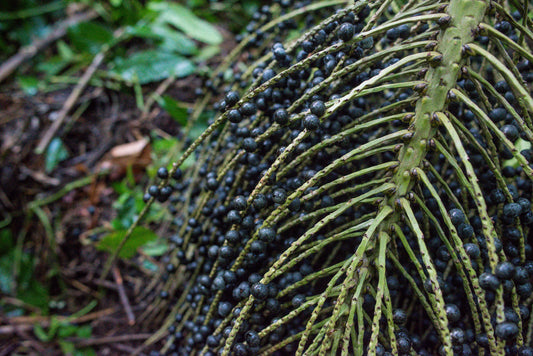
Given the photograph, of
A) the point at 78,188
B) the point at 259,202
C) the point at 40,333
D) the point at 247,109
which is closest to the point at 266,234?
the point at 259,202

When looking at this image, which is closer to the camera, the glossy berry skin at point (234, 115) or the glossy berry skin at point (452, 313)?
the glossy berry skin at point (452, 313)

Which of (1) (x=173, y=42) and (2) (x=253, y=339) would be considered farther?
(1) (x=173, y=42)

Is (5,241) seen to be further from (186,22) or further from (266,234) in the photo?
(266,234)

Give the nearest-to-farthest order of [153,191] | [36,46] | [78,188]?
[153,191] → [78,188] → [36,46]

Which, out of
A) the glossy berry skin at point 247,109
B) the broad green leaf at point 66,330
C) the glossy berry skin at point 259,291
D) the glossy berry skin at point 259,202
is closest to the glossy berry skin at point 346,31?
the glossy berry skin at point 247,109

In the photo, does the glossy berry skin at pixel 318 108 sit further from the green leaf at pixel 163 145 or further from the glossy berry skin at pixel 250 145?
the green leaf at pixel 163 145

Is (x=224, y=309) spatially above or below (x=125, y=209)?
below

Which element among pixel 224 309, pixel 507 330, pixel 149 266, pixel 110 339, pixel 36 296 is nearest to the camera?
pixel 507 330

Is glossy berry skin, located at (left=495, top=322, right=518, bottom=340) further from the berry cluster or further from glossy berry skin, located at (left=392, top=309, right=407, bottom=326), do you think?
glossy berry skin, located at (left=392, top=309, right=407, bottom=326)
